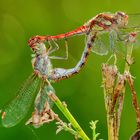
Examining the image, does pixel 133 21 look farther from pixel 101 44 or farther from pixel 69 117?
pixel 69 117

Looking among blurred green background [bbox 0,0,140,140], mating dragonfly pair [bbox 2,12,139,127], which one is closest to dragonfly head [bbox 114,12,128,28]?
mating dragonfly pair [bbox 2,12,139,127]

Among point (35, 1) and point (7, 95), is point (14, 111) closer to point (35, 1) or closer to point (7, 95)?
point (7, 95)

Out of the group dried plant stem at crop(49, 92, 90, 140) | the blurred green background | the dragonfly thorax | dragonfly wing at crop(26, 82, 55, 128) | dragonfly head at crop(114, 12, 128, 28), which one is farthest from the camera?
the blurred green background

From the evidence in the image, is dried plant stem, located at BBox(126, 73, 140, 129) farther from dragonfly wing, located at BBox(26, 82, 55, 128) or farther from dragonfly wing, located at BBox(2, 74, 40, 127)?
dragonfly wing, located at BBox(2, 74, 40, 127)

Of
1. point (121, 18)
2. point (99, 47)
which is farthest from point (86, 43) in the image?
point (121, 18)

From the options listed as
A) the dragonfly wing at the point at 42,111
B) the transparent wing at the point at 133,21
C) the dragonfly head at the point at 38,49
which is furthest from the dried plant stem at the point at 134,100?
the dragonfly head at the point at 38,49

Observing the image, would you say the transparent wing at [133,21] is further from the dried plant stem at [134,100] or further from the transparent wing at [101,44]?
the dried plant stem at [134,100]

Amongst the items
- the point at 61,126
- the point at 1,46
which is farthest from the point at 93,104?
the point at 61,126
